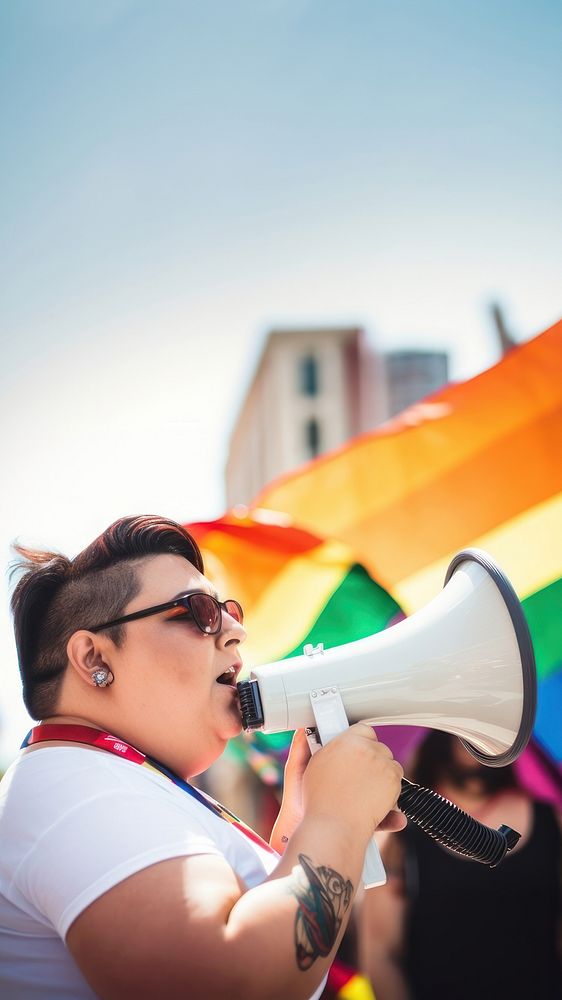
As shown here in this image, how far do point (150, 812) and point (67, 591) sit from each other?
0.65 meters

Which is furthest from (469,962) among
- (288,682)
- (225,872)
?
(225,872)

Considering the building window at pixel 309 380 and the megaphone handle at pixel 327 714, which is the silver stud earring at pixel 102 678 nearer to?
the megaphone handle at pixel 327 714

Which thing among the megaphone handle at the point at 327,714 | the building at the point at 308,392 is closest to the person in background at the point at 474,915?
the megaphone handle at the point at 327,714

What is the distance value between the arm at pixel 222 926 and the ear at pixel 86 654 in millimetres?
532

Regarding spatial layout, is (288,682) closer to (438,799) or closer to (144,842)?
(438,799)

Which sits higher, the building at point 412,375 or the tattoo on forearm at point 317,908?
the building at point 412,375

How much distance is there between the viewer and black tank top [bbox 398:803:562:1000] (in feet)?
11.2

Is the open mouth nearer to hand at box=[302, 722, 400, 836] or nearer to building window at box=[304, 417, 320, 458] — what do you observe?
hand at box=[302, 722, 400, 836]

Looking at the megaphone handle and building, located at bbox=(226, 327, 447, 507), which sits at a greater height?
building, located at bbox=(226, 327, 447, 507)

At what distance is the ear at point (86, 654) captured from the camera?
175cm

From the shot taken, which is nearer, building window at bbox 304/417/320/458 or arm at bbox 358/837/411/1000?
arm at bbox 358/837/411/1000

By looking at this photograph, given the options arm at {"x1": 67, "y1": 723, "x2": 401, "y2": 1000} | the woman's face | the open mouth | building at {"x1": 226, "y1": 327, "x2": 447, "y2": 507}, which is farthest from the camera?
building at {"x1": 226, "y1": 327, "x2": 447, "y2": 507}

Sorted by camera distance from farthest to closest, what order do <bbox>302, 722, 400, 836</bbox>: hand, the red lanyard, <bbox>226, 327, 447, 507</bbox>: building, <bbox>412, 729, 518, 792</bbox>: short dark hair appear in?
1. <bbox>226, 327, 447, 507</bbox>: building
2. <bbox>412, 729, 518, 792</bbox>: short dark hair
3. the red lanyard
4. <bbox>302, 722, 400, 836</bbox>: hand

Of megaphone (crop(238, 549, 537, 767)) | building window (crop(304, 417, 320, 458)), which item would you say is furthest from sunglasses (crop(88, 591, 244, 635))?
building window (crop(304, 417, 320, 458))
